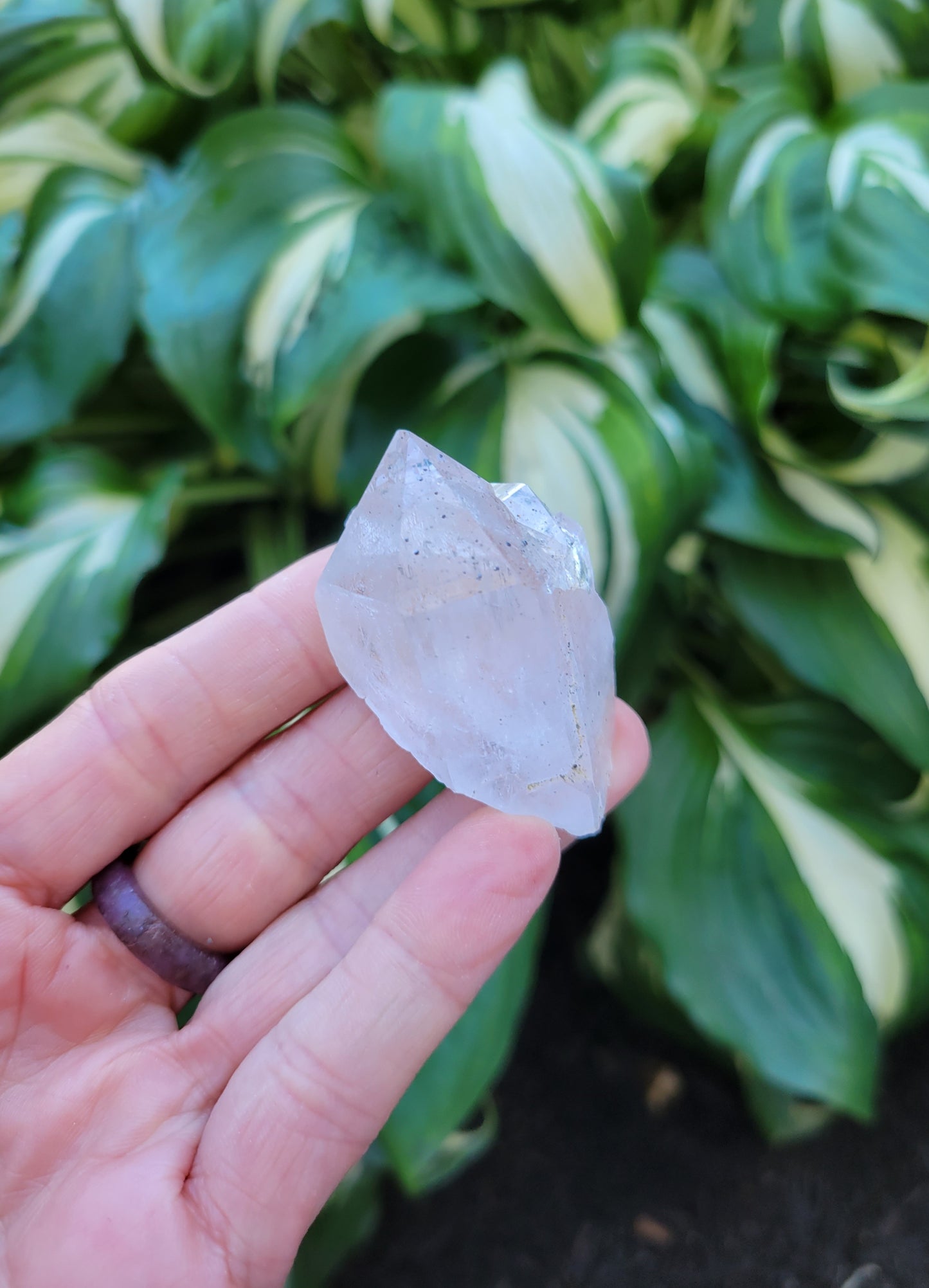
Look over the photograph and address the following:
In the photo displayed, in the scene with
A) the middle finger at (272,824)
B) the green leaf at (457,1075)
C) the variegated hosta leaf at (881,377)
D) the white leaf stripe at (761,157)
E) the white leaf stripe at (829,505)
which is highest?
the white leaf stripe at (761,157)

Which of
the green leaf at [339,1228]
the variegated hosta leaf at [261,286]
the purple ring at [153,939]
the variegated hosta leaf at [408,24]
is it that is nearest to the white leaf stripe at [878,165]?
the variegated hosta leaf at [261,286]

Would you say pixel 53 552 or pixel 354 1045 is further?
pixel 53 552

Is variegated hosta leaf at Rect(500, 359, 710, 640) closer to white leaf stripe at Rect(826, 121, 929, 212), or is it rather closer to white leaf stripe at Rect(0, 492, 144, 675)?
white leaf stripe at Rect(826, 121, 929, 212)

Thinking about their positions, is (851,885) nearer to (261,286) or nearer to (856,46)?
(261,286)

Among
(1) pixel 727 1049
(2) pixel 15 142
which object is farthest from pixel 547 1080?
(2) pixel 15 142

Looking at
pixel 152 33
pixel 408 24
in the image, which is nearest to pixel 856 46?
pixel 408 24

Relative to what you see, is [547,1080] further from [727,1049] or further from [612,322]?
[612,322]

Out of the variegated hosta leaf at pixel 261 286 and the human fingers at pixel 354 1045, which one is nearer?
the human fingers at pixel 354 1045

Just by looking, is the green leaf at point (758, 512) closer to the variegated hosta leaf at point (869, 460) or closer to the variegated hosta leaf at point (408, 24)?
the variegated hosta leaf at point (869, 460)
